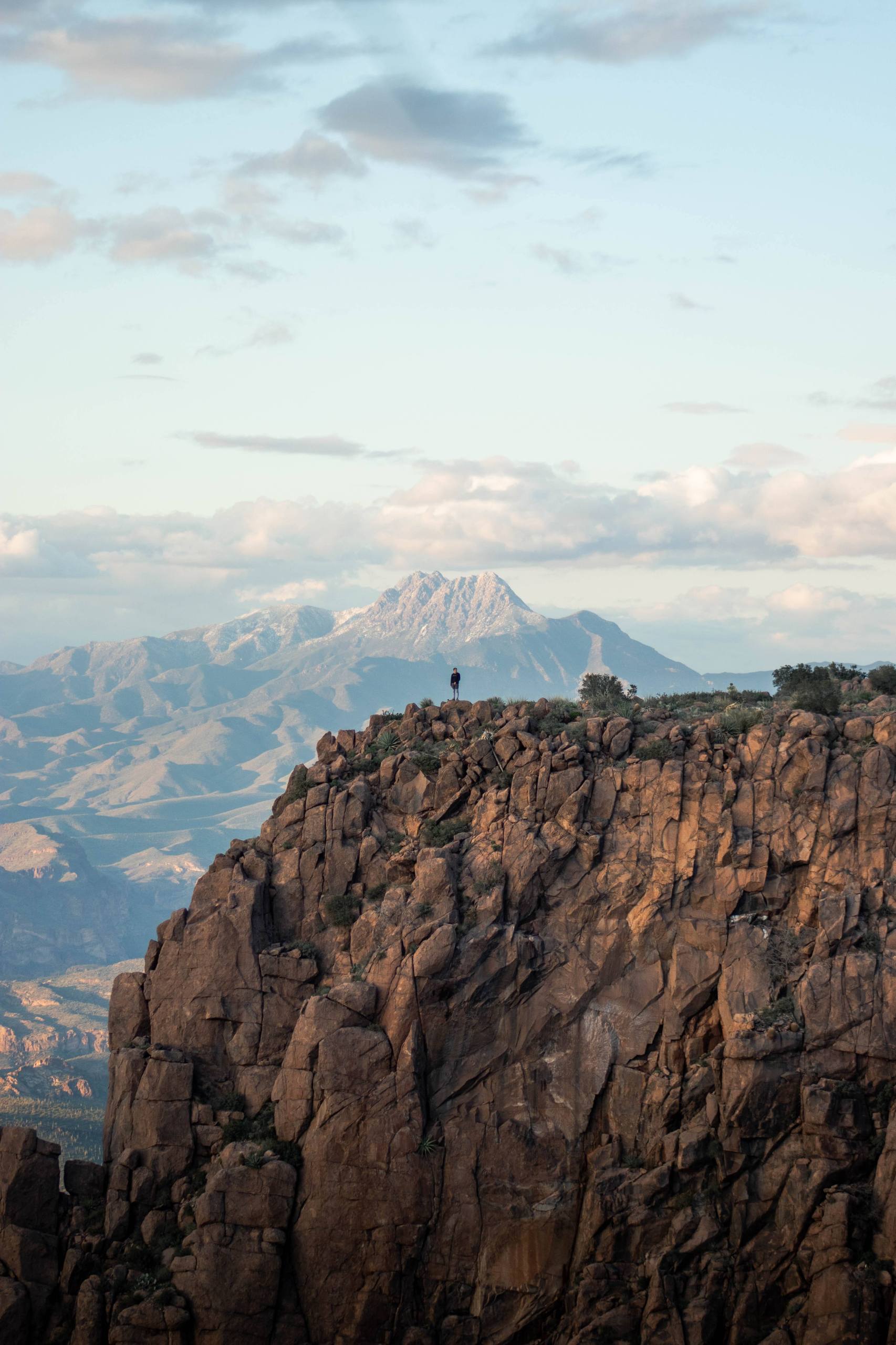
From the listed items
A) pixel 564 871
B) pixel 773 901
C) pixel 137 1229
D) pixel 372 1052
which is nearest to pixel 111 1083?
pixel 137 1229

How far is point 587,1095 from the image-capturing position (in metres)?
56.0

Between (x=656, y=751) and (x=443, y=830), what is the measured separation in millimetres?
9840

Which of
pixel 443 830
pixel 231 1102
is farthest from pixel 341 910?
pixel 231 1102

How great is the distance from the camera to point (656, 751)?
61.6m

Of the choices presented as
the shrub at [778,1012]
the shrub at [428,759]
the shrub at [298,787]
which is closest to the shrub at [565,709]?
the shrub at [428,759]

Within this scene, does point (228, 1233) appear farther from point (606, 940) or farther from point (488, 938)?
point (606, 940)

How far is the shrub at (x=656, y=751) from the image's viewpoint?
6150 cm

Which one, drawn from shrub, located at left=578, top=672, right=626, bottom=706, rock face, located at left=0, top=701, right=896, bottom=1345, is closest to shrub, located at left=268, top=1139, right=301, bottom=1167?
rock face, located at left=0, top=701, right=896, bottom=1345

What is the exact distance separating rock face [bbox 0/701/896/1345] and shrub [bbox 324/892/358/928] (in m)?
0.14

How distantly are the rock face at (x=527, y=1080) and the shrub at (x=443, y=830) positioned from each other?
16 centimetres

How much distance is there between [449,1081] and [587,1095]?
546cm

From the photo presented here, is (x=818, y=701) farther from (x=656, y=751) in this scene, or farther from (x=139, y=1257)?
(x=139, y=1257)

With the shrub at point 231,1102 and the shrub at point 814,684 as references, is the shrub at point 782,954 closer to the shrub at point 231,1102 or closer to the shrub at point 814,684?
the shrub at point 814,684

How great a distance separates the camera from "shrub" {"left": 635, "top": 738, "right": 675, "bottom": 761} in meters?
61.5
